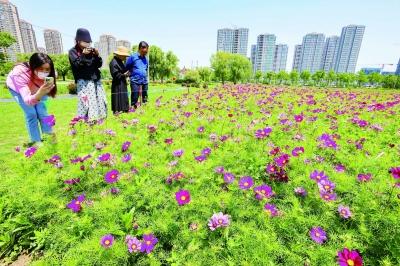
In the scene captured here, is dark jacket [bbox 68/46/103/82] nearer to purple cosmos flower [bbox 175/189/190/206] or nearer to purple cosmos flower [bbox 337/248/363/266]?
purple cosmos flower [bbox 175/189/190/206]

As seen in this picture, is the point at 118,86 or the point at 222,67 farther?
the point at 222,67

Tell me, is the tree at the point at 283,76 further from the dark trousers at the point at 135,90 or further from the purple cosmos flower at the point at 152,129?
the purple cosmos flower at the point at 152,129

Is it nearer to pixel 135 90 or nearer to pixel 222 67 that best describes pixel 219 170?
pixel 135 90

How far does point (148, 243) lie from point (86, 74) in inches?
158

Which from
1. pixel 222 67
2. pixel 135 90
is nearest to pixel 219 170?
pixel 135 90

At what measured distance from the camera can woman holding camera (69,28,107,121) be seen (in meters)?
4.50

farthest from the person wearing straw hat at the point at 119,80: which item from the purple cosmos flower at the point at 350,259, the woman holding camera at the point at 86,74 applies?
the purple cosmos flower at the point at 350,259

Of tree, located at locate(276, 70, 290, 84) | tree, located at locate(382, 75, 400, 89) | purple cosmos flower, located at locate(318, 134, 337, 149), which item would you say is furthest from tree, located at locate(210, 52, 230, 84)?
purple cosmos flower, located at locate(318, 134, 337, 149)

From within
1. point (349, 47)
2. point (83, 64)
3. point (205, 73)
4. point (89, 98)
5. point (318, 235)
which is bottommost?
point (205, 73)

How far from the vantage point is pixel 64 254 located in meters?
1.92

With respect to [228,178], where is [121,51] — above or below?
above

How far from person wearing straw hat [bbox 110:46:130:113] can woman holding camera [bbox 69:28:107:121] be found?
723 millimetres

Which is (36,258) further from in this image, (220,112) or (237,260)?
(220,112)

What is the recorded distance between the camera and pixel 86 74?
470 cm
